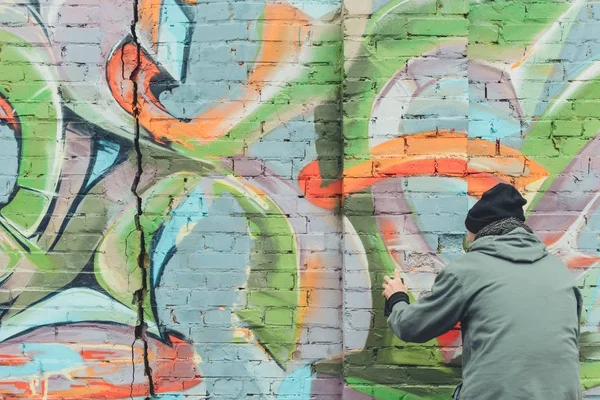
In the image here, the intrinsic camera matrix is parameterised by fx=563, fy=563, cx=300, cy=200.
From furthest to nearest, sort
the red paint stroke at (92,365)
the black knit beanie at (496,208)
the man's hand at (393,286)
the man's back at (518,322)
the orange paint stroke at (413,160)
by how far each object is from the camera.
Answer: the red paint stroke at (92,365), the orange paint stroke at (413,160), the man's hand at (393,286), the black knit beanie at (496,208), the man's back at (518,322)

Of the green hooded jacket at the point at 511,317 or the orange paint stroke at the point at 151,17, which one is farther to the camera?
the orange paint stroke at the point at 151,17

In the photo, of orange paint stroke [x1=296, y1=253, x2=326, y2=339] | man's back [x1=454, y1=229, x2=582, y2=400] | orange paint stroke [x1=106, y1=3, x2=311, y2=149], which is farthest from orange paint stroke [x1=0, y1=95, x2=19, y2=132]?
man's back [x1=454, y1=229, x2=582, y2=400]

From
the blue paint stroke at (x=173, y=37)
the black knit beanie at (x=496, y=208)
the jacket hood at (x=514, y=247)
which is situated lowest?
the jacket hood at (x=514, y=247)

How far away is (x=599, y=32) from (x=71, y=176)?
2615 millimetres

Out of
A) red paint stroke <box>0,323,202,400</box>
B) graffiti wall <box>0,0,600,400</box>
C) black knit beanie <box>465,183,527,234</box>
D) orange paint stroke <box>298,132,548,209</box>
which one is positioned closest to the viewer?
black knit beanie <box>465,183,527,234</box>

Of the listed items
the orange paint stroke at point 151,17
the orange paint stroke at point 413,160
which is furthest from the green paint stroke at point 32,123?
the orange paint stroke at point 413,160

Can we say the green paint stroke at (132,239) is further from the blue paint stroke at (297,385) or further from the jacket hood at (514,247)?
the jacket hood at (514,247)

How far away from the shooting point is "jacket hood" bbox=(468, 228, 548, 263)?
1.96m

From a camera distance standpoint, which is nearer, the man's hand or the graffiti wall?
the man's hand

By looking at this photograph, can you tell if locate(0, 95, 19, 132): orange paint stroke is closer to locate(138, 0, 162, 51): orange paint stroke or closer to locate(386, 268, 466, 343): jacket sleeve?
locate(138, 0, 162, 51): orange paint stroke

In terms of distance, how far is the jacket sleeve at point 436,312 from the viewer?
199 centimetres

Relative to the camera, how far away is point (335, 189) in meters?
2.72

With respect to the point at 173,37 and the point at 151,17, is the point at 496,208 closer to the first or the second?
the point at 173,37

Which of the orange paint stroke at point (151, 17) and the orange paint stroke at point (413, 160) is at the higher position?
the orange paint stroke at point (151, 17)
